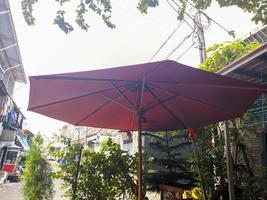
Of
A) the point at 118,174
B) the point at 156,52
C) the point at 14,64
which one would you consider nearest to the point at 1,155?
the point at 14,64

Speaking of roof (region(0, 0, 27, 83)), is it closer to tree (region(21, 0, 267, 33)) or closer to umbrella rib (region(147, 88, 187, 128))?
tree (region(21, 0, 267, 33))

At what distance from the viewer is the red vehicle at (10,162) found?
72.6 feet

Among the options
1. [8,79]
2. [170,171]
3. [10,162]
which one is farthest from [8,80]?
[170,171]

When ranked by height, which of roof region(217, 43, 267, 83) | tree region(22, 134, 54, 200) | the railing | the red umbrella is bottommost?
tree region(22, 134, 54, 200)

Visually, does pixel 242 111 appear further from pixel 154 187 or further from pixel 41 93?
pixel 154 187

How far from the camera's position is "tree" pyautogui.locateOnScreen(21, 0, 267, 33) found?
3.70 metres

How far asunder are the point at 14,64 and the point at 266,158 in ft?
69.1

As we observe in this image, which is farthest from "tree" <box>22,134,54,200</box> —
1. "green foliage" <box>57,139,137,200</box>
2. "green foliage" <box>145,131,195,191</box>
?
"green foliage" <box>145,131,195,191</box>

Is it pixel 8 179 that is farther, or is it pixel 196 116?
pixel 8 179

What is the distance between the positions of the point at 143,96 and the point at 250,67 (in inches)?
97.7

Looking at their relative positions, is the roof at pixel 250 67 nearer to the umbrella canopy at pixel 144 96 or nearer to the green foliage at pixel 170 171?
the umbrella canopy at pixel 144 96

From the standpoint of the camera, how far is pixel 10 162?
24.0 m

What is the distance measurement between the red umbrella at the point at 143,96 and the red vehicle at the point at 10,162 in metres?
20.5

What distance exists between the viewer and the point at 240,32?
32.8 ft
